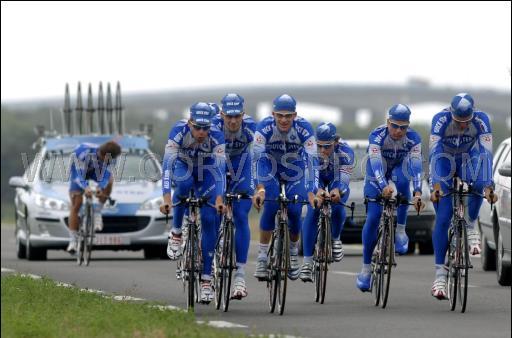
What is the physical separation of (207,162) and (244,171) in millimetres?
909

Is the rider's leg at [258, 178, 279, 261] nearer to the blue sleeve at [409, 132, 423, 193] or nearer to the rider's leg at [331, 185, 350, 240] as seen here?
the blue sleeve at [409, 132, 423, 193]

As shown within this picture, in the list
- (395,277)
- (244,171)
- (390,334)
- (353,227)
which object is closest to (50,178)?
(353,227)

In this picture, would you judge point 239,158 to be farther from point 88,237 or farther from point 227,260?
point 88,237

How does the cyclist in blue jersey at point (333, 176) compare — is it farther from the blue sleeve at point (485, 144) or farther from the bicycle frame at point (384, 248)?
→ the blue sleeve at point (485, 144)

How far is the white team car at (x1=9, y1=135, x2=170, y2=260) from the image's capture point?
26297 millimetres

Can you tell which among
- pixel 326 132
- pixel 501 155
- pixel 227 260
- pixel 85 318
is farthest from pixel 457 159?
pixel 501 155

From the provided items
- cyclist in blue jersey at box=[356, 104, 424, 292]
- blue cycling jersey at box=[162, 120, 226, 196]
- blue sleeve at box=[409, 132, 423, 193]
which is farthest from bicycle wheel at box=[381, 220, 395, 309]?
blue cycling jersey at box=[162, 120, 226, 196]

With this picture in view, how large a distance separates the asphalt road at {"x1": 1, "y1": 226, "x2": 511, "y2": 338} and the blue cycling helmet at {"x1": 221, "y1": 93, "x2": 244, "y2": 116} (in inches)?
70.4

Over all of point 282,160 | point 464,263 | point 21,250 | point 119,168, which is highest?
point 282,160

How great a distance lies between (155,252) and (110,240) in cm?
165

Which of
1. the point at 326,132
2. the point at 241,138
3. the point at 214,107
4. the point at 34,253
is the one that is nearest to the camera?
the point at 241,138

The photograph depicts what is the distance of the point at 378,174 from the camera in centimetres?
1680

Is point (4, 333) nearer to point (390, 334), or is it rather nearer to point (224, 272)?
point (390, 334)

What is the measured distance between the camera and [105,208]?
86.1 feet
